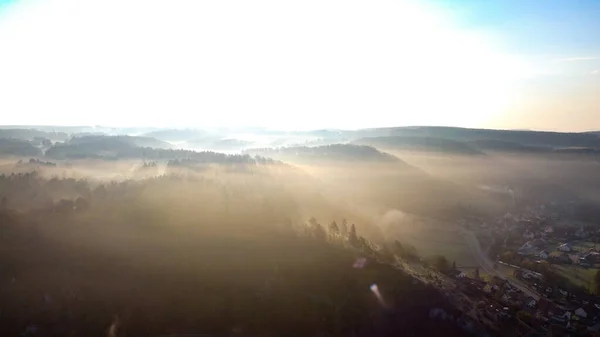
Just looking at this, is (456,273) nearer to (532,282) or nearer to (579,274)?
(532,282)

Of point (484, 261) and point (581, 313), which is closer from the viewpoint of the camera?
point (581, 313)

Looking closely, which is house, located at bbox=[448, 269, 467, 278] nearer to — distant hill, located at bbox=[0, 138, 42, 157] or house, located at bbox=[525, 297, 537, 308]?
house, located at bbox=[525, 297, 537, 308]

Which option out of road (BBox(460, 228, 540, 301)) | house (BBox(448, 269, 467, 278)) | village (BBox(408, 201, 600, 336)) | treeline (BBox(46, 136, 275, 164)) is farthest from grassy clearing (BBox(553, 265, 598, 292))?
treeline (BBox(46, 136, 275, 164))

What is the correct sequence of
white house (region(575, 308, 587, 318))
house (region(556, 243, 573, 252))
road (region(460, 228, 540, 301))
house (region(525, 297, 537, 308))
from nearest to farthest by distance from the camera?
1. white house (region(575, 308, 587, 318))
2. house (region(525, 297, 537, 308))
3. road (region(460, 228, 540, 301))
4. house (region(556, 243, 573, 252))

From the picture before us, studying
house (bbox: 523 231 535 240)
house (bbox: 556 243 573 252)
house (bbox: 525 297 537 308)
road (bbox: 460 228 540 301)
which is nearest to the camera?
house (bbox: 525 297 537 308)

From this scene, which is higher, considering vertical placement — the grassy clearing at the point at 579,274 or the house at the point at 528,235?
the house at the point at 528,235

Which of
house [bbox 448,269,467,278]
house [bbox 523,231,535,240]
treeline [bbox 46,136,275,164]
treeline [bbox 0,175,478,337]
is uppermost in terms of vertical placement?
treeline [bbox 46,136,275,164]

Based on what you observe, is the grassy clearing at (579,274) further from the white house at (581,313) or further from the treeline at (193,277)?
the treeline at (193,277)

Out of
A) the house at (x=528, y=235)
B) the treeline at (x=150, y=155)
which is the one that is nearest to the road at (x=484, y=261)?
the house at (x=528, y=235)

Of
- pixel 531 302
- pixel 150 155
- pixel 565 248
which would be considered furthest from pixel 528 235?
pixel 150 155

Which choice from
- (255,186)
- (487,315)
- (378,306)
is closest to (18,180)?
(255,186)
